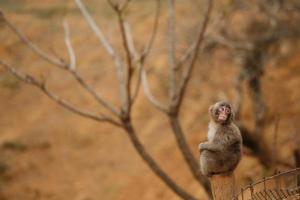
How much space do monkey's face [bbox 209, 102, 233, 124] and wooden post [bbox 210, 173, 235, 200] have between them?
35 centimetres

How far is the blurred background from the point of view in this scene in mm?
8789

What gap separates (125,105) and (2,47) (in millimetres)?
6214

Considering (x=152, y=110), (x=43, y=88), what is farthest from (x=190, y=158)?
(x=152, y=110)

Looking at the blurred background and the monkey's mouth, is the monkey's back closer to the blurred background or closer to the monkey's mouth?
the monkey's mouth

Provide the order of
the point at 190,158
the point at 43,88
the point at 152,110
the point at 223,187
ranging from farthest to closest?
the point at 152,110 → the point at 190,158 → the point at 43,88 → the point at 223,187

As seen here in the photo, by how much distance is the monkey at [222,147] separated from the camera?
3275mm

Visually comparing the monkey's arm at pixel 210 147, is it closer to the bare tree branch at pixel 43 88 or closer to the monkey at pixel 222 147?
the monkey at pixel 222 147

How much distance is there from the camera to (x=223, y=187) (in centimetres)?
324

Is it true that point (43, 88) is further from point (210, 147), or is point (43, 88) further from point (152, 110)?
point (152, 110)

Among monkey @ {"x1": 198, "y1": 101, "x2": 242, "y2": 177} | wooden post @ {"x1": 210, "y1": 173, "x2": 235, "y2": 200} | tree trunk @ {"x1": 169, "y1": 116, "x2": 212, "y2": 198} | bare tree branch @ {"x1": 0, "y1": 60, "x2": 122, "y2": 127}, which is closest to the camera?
Result: wooden post @ {"x1": 210, "y1": 173, "x2": 235, "y2": 200}

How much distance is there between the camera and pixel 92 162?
9.54 meters

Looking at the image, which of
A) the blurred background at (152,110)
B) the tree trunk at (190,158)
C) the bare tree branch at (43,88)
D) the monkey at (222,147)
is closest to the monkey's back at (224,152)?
the monkey at (222,147)

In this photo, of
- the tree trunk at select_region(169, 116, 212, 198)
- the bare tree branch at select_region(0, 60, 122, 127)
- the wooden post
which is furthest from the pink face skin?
the tree trunk at select_region(169, 116, 212, 198)

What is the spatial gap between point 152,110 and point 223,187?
6.79 meters
